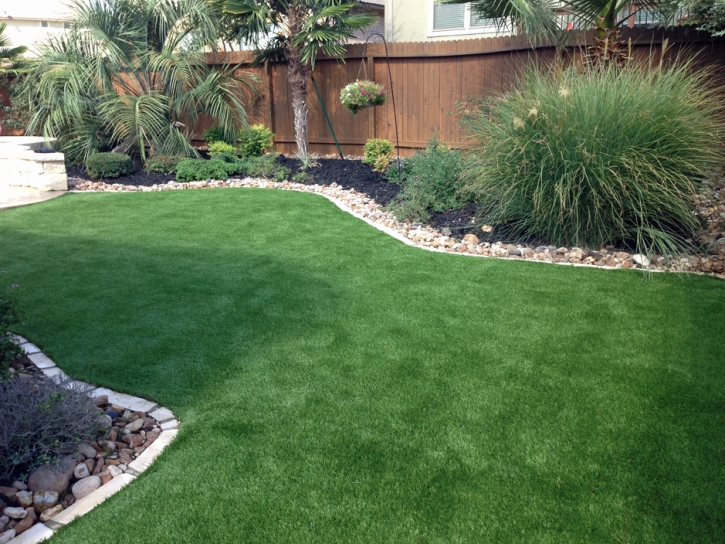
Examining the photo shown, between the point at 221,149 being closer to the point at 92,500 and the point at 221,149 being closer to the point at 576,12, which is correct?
the point at 576,12

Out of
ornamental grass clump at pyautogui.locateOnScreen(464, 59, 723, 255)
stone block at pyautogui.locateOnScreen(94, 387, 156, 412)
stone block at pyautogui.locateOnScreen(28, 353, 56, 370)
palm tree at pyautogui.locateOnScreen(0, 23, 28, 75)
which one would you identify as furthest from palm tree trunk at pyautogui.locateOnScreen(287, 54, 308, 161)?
stone block at pyautogui.locateOnScreen(94, 387, 156, 412)

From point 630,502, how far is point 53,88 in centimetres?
1049

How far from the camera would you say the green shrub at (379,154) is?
9.68 m

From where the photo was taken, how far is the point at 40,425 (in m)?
2.83

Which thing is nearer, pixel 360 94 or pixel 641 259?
pixel 641 259

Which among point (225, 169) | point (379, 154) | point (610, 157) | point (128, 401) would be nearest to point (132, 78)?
point (225, 169)

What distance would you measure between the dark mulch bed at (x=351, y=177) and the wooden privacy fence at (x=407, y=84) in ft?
3.83

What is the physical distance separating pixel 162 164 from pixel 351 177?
11.0 ft

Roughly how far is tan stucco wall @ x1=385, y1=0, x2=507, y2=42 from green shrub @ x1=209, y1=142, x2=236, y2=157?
4.88m

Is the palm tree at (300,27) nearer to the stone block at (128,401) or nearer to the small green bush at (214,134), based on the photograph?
the small green bush at (214,134)

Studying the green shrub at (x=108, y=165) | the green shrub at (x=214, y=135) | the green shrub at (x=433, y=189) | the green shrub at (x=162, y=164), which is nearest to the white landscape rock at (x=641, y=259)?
the green shrub at (x=433, y=189)

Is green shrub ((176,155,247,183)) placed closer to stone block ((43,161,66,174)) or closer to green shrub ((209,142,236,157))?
green shrub ((209,142,236,157))

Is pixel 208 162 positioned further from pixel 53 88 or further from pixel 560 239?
pixel 560 239

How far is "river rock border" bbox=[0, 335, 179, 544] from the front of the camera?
97.7 inches
